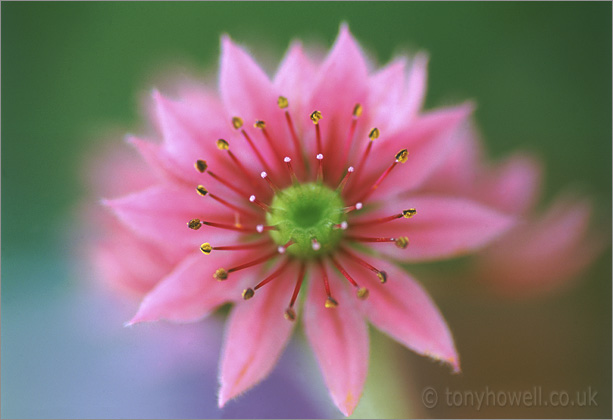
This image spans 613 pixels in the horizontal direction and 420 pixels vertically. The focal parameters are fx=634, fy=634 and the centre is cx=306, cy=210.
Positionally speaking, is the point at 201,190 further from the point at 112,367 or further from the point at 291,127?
the point at 112,367

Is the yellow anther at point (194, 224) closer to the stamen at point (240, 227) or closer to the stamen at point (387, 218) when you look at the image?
the stamen at point (240, 227)

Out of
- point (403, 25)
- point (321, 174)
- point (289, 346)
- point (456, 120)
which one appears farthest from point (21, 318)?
point (403, 25)

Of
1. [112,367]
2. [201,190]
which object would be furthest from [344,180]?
[112,367]

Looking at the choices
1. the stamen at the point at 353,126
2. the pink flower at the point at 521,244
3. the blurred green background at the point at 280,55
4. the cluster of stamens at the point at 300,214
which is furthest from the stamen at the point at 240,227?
the blurred green background at the point at 280,55

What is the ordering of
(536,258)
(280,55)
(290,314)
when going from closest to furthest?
(290,314), (536,258), (280,55)

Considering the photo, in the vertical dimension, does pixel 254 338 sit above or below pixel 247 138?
below

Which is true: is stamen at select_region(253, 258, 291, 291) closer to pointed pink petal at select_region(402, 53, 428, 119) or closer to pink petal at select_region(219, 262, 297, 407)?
pink petal at select_region(219, 262, 297, 407)

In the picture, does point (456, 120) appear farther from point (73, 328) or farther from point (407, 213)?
point (73, 328)

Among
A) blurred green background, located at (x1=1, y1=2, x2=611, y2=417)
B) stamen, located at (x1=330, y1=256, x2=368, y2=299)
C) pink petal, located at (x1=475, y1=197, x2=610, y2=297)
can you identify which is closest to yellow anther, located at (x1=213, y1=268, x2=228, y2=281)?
stamen, located at (x1=330, y1=256, x2=368, y2=299)
